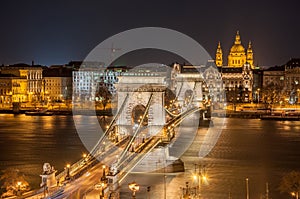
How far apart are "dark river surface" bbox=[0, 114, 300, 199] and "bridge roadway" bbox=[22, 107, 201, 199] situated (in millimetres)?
959

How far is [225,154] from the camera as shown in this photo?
1456 cm

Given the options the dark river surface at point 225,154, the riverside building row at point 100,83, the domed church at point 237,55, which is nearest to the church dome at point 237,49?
the domed church at point 237,55

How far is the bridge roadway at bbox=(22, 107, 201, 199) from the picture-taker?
8336 millimetres

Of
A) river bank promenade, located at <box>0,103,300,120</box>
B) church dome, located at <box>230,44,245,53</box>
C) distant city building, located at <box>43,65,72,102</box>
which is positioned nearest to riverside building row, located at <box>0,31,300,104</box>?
distant city building, located at <box>43,65,72,102</box>

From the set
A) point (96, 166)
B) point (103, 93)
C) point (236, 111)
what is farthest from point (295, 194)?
point (103, 93)

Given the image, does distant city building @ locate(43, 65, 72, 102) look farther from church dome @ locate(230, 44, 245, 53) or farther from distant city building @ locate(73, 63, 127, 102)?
church dome @ locate(230, 44, 245, 53)

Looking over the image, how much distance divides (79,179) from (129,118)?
443 cm

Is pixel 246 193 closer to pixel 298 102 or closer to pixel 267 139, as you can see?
pixel 267 139

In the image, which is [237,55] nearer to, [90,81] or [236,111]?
[90,81]

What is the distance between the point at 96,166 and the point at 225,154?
5.14 m

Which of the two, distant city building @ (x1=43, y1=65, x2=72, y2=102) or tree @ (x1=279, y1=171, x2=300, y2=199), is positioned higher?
distant city building @ (x1=43, y1=65, x2=72, y2=102)

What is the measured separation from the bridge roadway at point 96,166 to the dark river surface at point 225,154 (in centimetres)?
96

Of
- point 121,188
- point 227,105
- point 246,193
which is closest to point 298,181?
point 246,193

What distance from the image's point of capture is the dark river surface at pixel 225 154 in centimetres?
1061
